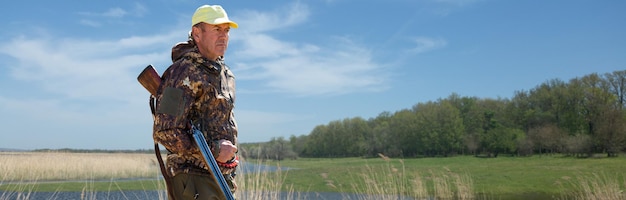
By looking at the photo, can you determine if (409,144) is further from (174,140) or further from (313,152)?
(174,140)

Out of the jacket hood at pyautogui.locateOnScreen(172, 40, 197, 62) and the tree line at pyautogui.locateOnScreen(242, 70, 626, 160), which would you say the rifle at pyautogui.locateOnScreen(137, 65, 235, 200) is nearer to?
the jacket hood at pyautogui.locateOnScreen(172, 40, 197, 62)

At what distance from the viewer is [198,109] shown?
2.19m

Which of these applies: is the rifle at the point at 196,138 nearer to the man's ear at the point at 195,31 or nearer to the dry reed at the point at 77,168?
the man's ear at the point at 195,31

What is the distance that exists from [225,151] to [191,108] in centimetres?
24

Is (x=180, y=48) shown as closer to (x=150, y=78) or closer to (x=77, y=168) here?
(x=150, y=78)

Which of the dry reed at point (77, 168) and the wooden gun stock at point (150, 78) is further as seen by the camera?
the dry reed at point (77, 168)

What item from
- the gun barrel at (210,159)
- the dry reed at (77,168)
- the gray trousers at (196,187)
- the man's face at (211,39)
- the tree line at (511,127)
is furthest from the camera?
the tree line at (511,127)

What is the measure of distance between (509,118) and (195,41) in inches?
2315

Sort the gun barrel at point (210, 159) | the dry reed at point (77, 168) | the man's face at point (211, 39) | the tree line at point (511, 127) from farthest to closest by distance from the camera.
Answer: the tree line at point (511, 127), the dry reed at point (77, 168), the man's face at point (211, 39), the gun barrel at point (210, 159)

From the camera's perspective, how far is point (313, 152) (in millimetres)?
85625

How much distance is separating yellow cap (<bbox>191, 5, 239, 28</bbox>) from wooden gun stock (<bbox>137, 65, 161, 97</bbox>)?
0.28 meters

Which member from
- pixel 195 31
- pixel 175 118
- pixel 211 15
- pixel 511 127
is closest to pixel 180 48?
pixel 195 31

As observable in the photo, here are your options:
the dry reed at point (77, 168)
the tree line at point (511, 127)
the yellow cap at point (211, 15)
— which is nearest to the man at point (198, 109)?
the yellow cap at point (211, 15)

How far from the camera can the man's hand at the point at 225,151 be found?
2137 mm
